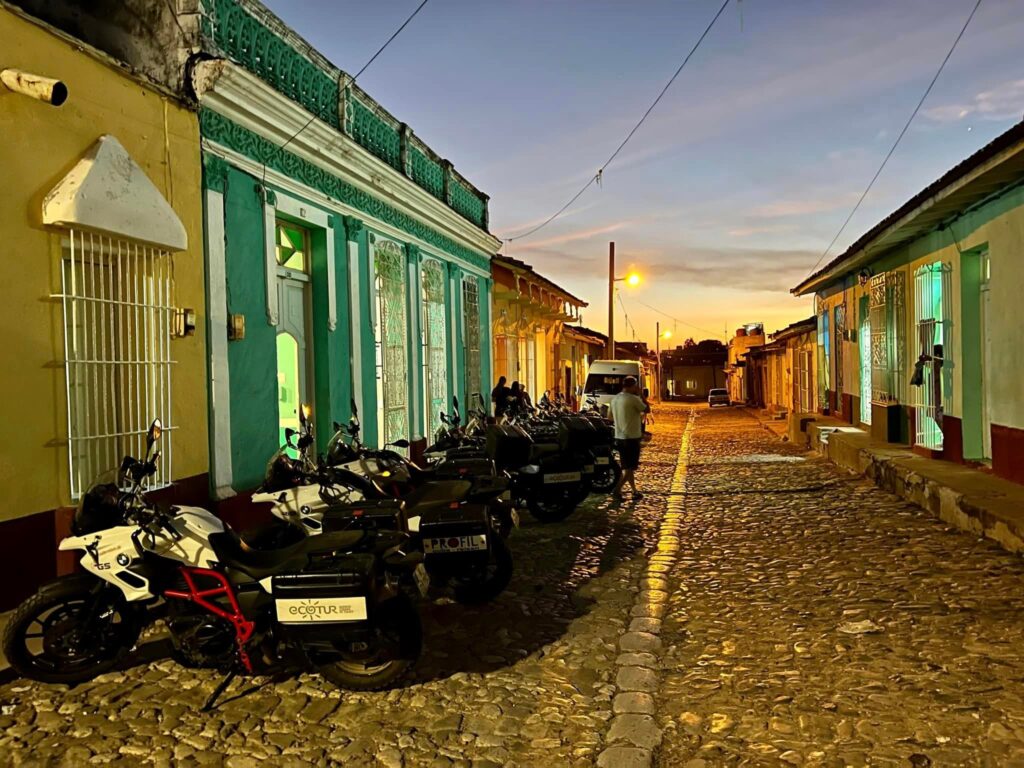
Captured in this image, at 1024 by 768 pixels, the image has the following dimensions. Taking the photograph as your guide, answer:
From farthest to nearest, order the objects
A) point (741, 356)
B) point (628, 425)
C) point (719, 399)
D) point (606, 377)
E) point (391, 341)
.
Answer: point (741, 356), point (719, 399), point (606, 377), point (391, 341), point (628, 425)

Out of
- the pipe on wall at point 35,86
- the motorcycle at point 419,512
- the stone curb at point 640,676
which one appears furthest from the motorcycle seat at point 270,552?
the pipe on wall at point 35,86

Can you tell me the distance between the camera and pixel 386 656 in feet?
13.7

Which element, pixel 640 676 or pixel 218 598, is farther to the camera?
pixel 640 676

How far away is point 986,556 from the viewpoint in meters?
6.73

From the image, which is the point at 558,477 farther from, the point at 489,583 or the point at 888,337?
the point at 888,337

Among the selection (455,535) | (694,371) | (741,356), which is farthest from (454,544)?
(694,371)

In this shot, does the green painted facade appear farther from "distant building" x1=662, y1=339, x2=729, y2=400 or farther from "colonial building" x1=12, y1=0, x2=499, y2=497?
"distant building" x1=662, y1=339, x2=729, y2=400

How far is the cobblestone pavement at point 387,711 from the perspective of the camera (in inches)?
141

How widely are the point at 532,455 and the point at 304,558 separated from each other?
5.07 m

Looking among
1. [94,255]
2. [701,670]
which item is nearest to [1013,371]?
[701,670]

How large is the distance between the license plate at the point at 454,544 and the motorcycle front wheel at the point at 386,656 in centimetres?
128

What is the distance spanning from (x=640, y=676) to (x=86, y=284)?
4.67 metres

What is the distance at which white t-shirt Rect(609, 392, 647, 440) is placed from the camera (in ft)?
34.1

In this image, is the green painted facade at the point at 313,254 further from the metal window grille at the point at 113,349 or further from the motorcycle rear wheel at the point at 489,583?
the motorcycle rear wheel at the point at 489,583
